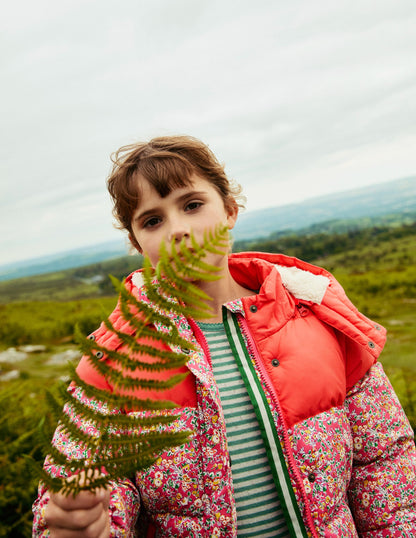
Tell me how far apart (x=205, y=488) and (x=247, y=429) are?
1.14ft

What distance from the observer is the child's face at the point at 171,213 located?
1.91 metres

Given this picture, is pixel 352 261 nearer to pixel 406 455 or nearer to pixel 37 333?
pixel 37 333

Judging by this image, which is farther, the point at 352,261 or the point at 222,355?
the point at 352,261

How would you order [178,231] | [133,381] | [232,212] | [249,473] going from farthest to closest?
[232,212] < [249,473] < [178,231] < [133,381]

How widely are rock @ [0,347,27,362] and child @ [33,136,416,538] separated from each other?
13520mm

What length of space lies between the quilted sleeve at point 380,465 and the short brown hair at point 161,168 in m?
1.49

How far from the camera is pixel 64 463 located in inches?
30.8

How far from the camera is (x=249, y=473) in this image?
185cm

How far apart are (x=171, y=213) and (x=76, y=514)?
4.33 feet

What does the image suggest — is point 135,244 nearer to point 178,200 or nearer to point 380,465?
point 178,200

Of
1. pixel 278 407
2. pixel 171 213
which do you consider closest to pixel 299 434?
pixel 278 407

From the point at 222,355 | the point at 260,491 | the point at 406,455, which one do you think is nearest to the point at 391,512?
the point at 406,455

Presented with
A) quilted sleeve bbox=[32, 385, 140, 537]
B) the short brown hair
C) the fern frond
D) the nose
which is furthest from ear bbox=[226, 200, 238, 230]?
the fern frond

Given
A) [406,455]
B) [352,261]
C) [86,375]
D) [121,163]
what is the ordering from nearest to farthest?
[86,375] → [406,455] → [121,163] → [352,261]
